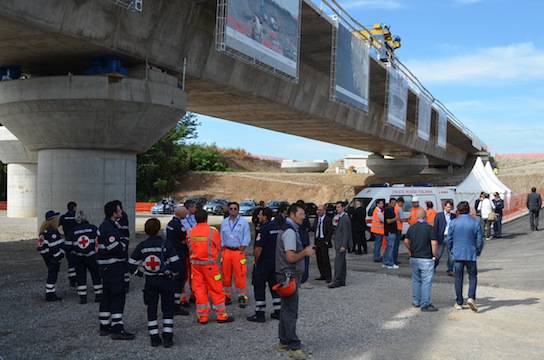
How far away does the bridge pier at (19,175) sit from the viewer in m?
30.9

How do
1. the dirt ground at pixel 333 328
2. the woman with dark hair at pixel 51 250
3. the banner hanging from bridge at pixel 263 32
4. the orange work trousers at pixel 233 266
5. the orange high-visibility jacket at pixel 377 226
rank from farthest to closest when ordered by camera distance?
the banner hanging from bridge at pixel 263 32 → the orange high-visibility jacket at pixel 377 226 → the woman with dark hair at pixel 51 250 → the orange work trousers at pixel 233 266 → the dirt ground at pixel 333 328

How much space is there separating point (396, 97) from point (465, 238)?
22512 millimetres

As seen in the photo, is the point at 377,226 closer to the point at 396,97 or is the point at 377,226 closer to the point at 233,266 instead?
the point at 233,266

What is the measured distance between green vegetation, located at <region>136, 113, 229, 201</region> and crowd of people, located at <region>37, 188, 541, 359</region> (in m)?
46.0

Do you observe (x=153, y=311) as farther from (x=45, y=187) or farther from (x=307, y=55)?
(x=307, y=55)

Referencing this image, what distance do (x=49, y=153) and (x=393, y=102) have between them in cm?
1977

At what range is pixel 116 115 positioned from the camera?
14906 millimetres

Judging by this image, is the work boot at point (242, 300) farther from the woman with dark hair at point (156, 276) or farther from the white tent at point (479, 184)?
the white tent at point (479, 184)

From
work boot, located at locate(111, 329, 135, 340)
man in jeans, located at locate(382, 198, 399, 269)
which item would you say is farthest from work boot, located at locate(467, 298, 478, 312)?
work boot, located at locate(111, 329, 135, 340)

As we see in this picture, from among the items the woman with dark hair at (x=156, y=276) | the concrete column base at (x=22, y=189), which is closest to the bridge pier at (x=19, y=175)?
the concrete column base at (x=22, y=189)

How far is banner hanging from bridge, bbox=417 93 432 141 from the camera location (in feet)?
120

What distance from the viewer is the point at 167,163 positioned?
2299 inches

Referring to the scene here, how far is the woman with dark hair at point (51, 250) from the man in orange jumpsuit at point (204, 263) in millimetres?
2868

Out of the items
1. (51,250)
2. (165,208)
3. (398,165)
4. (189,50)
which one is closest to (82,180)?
(189,50)
